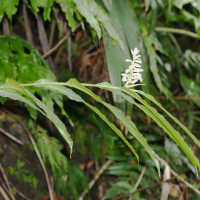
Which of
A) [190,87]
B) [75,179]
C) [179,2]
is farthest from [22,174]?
[190,87]

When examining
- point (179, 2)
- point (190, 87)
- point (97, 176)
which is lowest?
point (97, 176)

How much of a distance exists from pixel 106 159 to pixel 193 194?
597 mm

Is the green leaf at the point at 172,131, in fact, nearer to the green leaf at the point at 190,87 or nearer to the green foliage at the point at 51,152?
the green foliage at the point at 51,152

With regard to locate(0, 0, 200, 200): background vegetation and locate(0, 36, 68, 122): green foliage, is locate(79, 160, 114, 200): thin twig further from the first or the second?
locate(0, 36, 68, 122): green foliage

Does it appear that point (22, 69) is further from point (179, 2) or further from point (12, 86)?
point (179, 2)

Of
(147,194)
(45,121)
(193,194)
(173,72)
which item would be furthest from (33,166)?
(173,72)

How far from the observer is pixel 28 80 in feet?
2.08

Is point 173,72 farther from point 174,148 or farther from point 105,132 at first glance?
point 105,132

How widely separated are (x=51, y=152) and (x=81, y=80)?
41 centimetres

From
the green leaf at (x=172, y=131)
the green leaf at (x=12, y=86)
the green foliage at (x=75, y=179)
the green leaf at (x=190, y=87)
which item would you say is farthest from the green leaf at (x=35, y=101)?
the green leaf at (x=190, y=87)

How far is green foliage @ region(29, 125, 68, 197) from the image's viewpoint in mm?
924

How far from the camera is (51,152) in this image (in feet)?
3.05

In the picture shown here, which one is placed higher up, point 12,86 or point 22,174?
point 12,86

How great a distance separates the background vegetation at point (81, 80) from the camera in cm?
64
